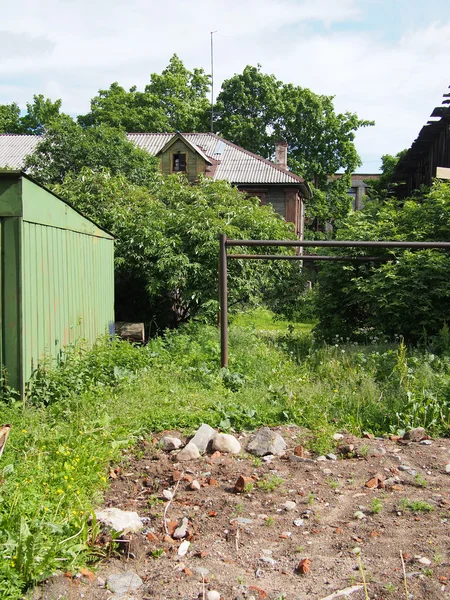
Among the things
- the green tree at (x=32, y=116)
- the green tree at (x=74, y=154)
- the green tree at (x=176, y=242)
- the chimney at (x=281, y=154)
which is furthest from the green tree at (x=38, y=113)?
the green tree at (x=176, y=242)

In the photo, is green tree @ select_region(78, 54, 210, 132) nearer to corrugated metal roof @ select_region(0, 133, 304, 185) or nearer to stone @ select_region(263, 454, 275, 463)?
corrugated metal roof @ select_region(0, 133, 304, 185)

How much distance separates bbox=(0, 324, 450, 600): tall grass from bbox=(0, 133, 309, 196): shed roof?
19912 millimetres

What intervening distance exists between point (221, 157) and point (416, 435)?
A: 86.5 feet

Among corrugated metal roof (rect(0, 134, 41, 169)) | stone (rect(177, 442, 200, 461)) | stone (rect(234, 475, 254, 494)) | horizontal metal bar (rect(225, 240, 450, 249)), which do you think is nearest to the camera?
stone (rect(234, 475, 254, 494))

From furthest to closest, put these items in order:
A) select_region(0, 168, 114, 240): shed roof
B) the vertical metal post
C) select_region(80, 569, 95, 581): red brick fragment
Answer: the vertical metal post
select_region(0, 168, 114, 240): shed roof
select_region(80, 569, 95, 581): red brick fragment

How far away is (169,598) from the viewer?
110 inches

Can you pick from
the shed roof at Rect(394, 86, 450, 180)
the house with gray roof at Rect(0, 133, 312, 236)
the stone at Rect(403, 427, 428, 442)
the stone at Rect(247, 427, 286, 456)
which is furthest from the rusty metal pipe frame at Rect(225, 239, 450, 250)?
the house with gray roof at Rect(0, 133, 312, 236)

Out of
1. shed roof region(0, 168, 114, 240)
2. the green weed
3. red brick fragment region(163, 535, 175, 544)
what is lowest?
red brick fragment region(163, 535, 175, 544)

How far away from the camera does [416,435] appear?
5074 mm

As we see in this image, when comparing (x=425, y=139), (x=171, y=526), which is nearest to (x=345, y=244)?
(x=171, y=526)

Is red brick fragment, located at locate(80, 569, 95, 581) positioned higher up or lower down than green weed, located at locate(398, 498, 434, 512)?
lower down

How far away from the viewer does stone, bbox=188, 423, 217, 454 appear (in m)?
4.71

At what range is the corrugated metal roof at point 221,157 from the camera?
2805 centimetres

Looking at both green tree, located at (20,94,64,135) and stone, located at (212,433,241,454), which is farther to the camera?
green tree, located at (20,94,64,135)
